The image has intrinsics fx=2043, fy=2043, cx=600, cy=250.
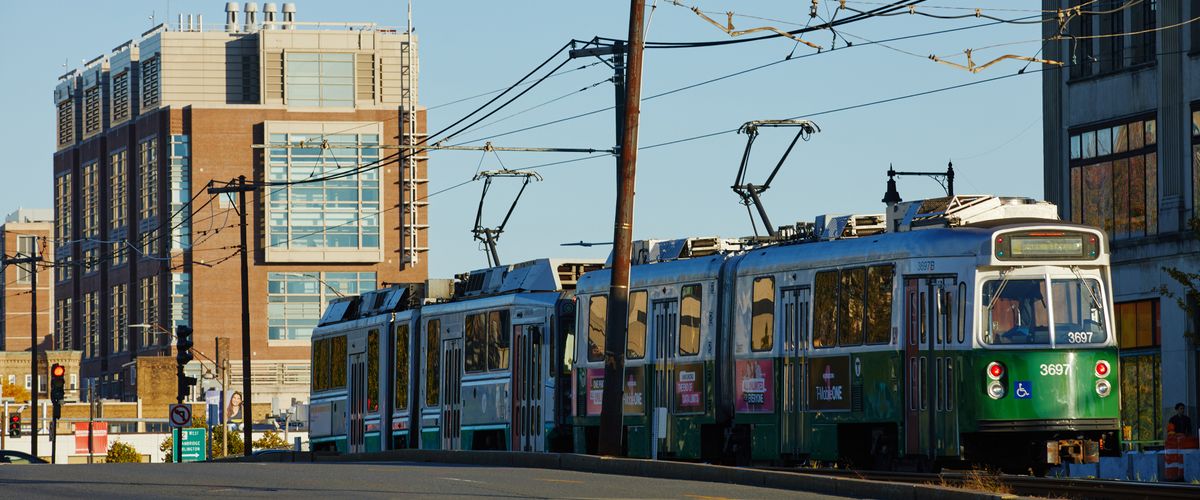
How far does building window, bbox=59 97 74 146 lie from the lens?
147625 millimetres

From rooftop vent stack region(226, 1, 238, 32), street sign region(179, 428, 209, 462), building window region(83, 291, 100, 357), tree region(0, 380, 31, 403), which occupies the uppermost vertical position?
rooftop vent stack region(226, 1, 238, 32)

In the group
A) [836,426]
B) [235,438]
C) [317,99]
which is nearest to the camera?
[836,426]

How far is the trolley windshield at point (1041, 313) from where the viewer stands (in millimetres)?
A: 22375

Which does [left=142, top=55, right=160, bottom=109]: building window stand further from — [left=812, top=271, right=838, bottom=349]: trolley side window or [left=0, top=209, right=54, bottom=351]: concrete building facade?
[left=812, top=271, right=838, bottom=349]: trolley side window

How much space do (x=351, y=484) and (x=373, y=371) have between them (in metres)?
16.6

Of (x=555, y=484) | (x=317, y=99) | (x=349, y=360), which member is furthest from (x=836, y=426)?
(x=317, y=99)

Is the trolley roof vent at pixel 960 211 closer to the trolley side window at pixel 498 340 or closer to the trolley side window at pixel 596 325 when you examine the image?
the trolley side window at pixel 596 325

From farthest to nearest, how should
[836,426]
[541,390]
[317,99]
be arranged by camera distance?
1. [317,99]
2. [541,390]
3. [836,426]

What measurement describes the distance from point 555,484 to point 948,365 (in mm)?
4648

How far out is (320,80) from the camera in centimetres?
12638

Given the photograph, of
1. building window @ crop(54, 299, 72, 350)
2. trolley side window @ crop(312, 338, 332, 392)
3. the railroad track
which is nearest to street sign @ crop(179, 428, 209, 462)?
trolley side window @ crop(312, 338, 332, 392)

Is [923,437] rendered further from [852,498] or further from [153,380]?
[153,380]

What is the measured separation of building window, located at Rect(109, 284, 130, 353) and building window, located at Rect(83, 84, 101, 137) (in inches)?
482

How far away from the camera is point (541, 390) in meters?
A: 30.8
